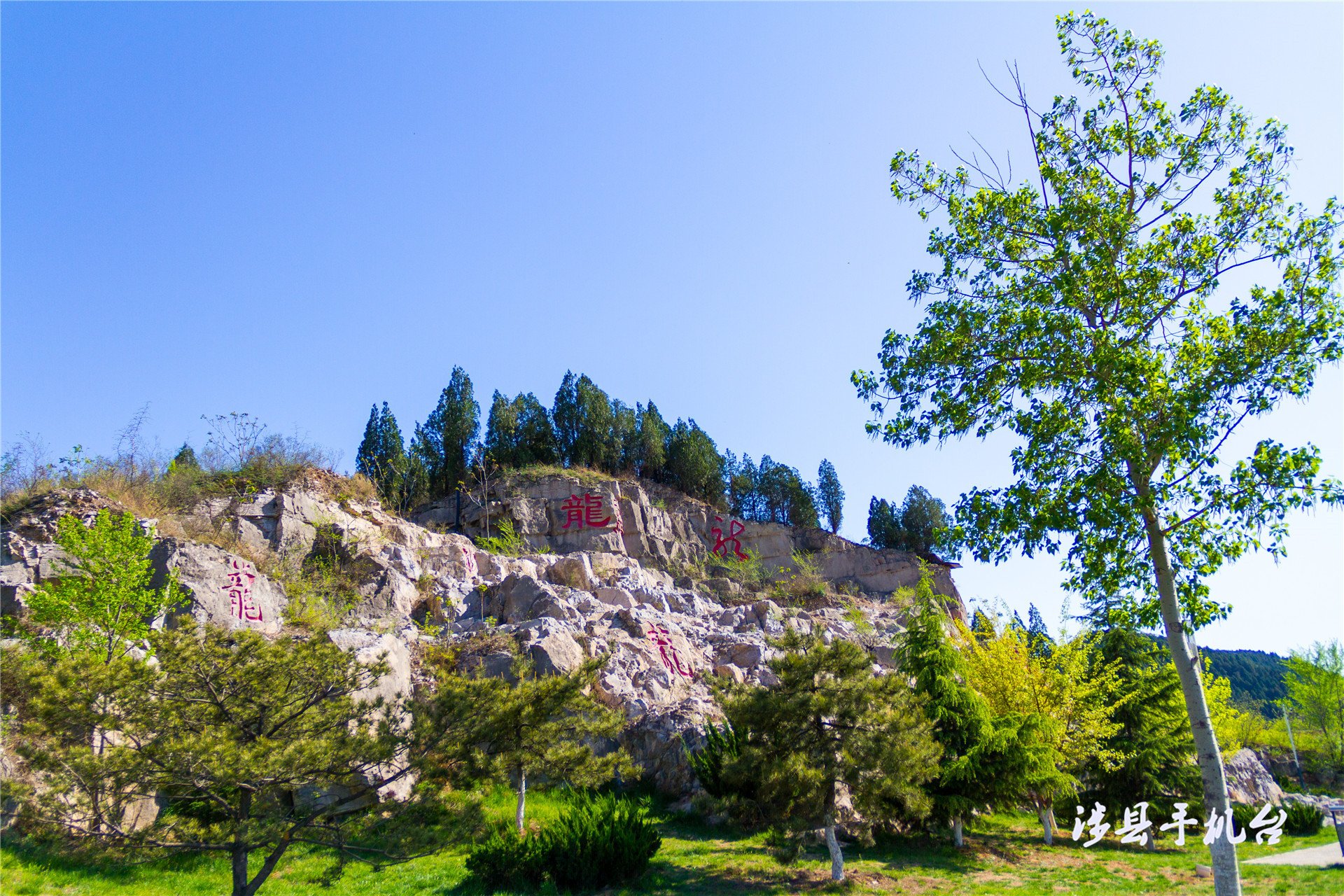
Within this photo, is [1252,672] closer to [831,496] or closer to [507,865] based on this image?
→ [831,496]

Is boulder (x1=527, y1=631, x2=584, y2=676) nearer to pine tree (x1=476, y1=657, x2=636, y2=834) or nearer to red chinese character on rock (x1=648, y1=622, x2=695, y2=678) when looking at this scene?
red chinese character on rock (x1=648, y1=622, x2=695, y2=678)

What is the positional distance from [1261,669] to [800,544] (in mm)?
63081

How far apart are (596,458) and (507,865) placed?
2986 cm

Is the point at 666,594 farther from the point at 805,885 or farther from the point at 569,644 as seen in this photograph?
the point at 805,885

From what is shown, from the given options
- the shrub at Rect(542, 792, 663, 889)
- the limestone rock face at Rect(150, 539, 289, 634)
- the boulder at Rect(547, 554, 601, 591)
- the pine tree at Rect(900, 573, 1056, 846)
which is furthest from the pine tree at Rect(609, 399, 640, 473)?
the shrub at Rect(542, 792, 663, 889)

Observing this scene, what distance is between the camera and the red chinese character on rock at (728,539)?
127ft

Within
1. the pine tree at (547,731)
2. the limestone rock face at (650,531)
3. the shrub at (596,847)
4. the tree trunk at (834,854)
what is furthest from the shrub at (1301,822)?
the pine tree at (547,731)

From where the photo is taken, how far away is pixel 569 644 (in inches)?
724

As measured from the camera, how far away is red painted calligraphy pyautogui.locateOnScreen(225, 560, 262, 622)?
1717 centimetres

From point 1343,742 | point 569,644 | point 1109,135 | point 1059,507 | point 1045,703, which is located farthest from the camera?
point 1343,742

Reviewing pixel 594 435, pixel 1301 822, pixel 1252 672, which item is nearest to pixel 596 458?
pixel 594 435

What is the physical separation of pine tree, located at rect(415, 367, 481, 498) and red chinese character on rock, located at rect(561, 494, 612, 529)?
6037 mm

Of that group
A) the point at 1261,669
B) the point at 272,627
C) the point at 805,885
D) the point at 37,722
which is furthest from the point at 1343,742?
the point at 1261,669

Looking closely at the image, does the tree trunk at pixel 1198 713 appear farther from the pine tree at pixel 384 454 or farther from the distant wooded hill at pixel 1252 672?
the distant wooded hill at pixel 1252 672
